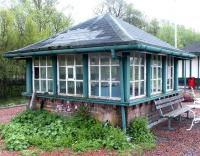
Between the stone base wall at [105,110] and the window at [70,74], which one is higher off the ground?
the window at [70,74]

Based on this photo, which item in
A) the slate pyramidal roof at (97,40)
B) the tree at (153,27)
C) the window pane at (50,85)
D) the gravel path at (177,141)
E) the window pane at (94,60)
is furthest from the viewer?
the tree at (153,27)

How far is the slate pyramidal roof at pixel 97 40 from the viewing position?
827 centimetres

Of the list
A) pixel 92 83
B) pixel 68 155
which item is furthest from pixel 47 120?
pixel 68 155

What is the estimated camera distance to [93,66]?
956cm

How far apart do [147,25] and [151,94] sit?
35.5 m

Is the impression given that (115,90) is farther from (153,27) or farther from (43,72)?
(153,27)

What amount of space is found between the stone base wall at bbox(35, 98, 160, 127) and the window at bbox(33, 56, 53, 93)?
0.46 m

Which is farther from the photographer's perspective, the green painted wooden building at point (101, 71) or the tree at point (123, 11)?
the tree at point (123, 11)

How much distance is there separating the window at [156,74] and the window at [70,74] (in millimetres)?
2665

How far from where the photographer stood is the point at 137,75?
9.63 meters

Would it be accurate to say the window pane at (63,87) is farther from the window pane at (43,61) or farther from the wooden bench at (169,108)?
the wooden bench at (169,108)

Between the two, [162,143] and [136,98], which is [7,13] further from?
[162,143]

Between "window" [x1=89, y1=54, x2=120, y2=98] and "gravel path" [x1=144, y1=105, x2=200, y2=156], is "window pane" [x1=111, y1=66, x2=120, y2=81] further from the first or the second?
"gravel path" [x1=144, y1=105, x2=200, y2=156]

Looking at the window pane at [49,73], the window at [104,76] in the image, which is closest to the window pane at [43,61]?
the window pane at [49,73]
